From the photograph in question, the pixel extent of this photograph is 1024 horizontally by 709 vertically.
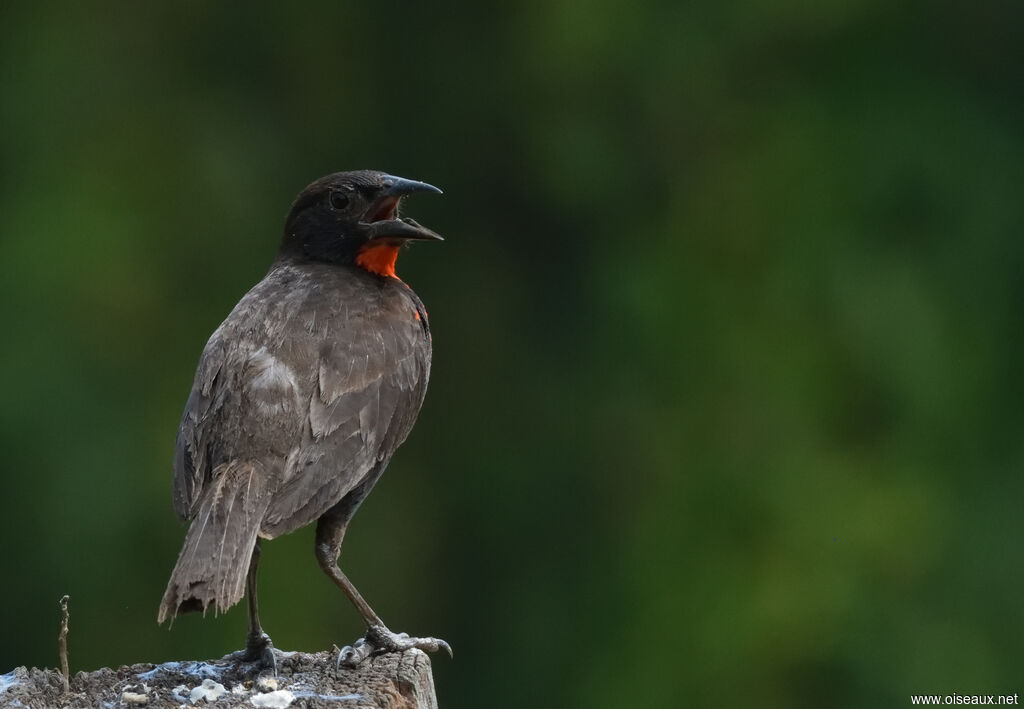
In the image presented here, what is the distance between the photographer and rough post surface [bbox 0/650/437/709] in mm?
4777

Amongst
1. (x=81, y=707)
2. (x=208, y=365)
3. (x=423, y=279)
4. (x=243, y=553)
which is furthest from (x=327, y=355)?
(x=423, y=279)

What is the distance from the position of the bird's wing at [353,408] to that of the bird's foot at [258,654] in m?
0.43

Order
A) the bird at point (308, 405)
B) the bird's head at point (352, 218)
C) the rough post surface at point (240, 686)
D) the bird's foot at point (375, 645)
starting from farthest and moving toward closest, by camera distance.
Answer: the bird's head at point (352, 218), the bird's foot at point (375, 645), the bird at point (308, 405), the rough post surface at point (240, 686)

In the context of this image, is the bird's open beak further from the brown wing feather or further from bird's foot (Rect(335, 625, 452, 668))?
bird's foot (Rect(335, 625, 452, 668))

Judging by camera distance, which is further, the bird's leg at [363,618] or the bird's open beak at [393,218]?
the bird's open beak at [393,218]

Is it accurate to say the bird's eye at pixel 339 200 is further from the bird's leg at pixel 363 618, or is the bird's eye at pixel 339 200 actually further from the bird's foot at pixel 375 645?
the bird's foot at pixel 375 645

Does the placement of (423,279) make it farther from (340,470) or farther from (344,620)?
(340,470)

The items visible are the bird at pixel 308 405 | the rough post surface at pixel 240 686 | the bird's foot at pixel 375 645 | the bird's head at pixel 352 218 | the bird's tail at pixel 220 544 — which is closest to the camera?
the bird's tail at pixel 220 544

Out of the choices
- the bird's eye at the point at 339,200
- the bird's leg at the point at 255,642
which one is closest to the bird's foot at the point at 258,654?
the bird's leg at the point at 255,642

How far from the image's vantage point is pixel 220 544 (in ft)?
15.8

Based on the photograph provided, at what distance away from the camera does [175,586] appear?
4.68 metres

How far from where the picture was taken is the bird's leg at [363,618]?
522 centimetres

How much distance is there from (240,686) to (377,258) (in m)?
1.67

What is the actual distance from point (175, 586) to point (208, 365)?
0.97 m
